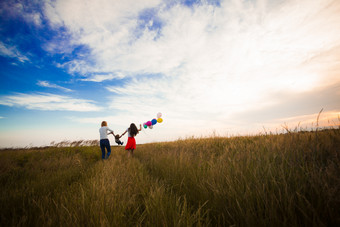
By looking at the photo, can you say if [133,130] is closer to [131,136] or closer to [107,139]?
[131,136]

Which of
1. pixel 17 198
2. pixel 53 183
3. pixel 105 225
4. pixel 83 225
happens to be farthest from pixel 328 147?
pixel 53 183

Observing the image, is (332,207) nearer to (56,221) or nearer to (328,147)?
(328,147)

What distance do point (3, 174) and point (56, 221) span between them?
533 centimetres

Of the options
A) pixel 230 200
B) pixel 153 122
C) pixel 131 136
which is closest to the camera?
pixel 230 200

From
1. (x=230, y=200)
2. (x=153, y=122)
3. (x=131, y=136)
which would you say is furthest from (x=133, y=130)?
(x=230, y=200)

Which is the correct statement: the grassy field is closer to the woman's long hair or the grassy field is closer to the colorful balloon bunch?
the woman's long hair

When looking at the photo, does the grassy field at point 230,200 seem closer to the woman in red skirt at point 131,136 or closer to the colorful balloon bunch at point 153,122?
the woman in red skirt at point 131,136

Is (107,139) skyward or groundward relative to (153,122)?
groundward

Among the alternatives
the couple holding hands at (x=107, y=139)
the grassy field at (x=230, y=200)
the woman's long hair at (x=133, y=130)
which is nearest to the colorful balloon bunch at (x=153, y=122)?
the couple holding hands at (x=107, y=139)

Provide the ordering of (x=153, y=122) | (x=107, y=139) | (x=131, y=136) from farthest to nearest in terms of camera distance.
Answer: (x=153, y=122)
(x=131, y=136)
(x=107, y=139)

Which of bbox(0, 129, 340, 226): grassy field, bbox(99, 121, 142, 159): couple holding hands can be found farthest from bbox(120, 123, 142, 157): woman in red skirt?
bbox(0, 129, 340, 226): grassy field

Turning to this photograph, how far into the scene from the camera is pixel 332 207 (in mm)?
942

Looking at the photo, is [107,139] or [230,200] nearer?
[230,200]

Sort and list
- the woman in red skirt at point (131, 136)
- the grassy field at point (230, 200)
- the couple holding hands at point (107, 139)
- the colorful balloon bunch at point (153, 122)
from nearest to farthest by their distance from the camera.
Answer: the grassy field at point (230, 200)
the couple holding hands at point (107, 139)
the woman in red skirt at point (131, 136)
the colorful balloon bunch at point (153, 122)
